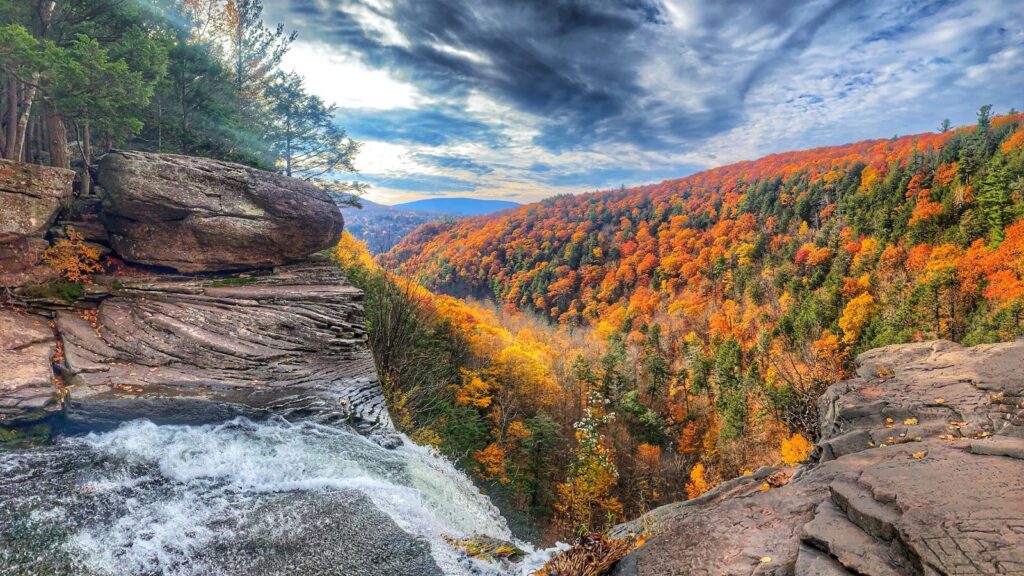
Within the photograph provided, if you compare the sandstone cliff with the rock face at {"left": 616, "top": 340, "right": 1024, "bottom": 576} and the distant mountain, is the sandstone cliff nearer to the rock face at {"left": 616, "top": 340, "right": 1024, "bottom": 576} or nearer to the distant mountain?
the distant mountain

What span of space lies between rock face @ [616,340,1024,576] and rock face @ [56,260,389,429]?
31.4ft

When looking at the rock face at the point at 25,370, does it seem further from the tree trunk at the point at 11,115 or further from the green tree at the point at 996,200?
the green tree at the point at 996,200

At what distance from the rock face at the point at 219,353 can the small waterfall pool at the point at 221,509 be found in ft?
2.36

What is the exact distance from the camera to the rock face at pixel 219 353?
10.0 metres

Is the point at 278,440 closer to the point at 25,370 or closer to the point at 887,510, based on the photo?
the point at 25,370

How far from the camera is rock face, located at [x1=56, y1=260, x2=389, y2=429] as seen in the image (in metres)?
10.0

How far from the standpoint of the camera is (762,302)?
87000 millimetres

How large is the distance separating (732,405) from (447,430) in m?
44.0

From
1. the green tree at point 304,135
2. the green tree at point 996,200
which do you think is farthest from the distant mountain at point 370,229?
the green tree at point 996,200

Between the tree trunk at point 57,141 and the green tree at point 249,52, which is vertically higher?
the green tree at point 249,52

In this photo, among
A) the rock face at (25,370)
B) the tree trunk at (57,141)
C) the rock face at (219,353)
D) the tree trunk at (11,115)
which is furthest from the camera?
the tree trunk at (57,141)

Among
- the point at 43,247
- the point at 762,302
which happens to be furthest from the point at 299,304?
the point at 762,302

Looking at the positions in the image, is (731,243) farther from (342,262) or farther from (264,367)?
(264,367)

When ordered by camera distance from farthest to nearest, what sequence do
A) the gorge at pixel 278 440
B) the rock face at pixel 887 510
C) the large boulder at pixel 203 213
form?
the large boulder at pixel 203 213
the gorge at pixel 278 440
the rock face at pixel 887 510
